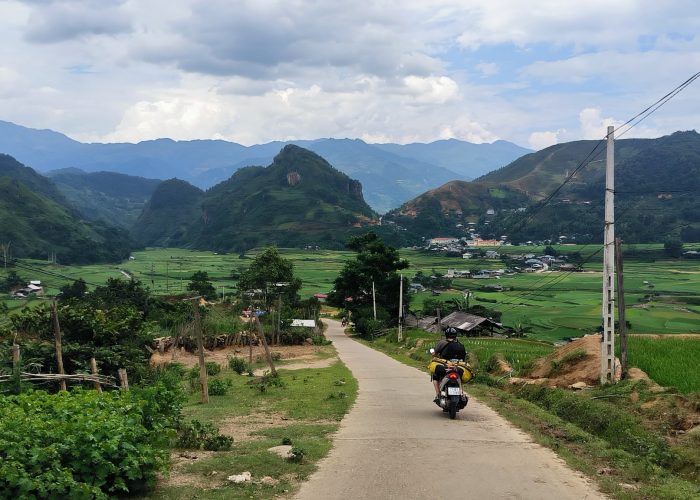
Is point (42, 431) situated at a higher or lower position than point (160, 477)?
higher

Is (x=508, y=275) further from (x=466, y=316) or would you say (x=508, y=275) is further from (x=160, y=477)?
(x=160, y=477)

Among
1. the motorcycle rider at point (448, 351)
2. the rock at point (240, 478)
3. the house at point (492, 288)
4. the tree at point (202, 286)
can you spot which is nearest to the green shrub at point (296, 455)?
the rock at point (240, 478)

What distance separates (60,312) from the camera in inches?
680

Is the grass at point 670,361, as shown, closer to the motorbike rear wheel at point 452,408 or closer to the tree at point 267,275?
the motorbike rear wheel at point 452,408

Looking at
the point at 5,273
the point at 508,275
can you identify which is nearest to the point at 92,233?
the point at 5,273

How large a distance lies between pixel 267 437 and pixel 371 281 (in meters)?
43.1

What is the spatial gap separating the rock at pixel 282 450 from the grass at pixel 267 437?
0.09m

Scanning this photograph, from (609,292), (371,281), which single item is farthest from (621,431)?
(371,281)

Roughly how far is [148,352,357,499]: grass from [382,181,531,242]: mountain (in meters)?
139

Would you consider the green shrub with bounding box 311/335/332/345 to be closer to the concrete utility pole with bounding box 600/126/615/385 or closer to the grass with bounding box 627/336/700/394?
the grass with bounding box 627/336/700/394

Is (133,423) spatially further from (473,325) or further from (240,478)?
(473,325)

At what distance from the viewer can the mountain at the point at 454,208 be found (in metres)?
165

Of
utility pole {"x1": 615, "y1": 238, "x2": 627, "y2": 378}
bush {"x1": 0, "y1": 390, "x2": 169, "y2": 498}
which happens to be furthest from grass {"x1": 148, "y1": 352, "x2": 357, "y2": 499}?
utility pole {"x1": 615, "y1": 238, "x2": 627, "y2": 378}

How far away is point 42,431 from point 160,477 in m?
1.44
